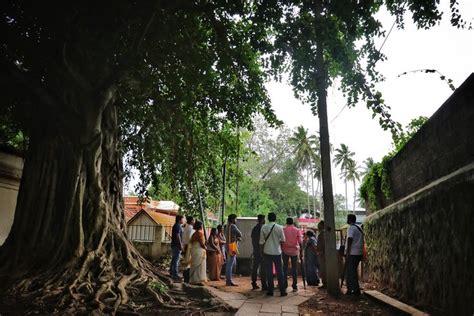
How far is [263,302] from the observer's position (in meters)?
7.15

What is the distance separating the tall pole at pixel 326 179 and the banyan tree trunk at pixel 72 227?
146 inches

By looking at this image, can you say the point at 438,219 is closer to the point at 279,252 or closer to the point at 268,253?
the point at 279,252

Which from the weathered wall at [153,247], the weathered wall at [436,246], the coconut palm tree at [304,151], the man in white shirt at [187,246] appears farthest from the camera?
the coconut palm tree at [304,151]

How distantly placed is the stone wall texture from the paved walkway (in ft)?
6.87

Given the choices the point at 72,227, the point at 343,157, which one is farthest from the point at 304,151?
the point at 72,227

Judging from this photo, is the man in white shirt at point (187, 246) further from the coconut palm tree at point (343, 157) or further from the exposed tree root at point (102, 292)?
the coconut palm tree at point (343, 157)

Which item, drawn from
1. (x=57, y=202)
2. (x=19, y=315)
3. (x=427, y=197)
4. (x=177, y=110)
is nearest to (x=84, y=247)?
(x=57, y=202)

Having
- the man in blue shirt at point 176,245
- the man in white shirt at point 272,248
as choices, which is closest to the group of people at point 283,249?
the man in white shirt at point 272,248

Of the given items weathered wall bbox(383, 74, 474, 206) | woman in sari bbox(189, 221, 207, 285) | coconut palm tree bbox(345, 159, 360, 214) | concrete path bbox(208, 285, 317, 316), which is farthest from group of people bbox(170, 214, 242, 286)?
coconut palm tree bbox(345, 159, 360, 214)

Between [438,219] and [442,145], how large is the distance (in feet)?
4.98

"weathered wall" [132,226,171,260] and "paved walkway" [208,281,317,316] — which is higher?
"weathered wall" [132,226,171,260]

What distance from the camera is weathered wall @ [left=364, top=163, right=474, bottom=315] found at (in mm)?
4582

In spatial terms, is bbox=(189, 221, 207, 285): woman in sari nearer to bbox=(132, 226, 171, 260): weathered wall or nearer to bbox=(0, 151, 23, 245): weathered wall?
bbox=(0, 151, 23, 245): weathered wall

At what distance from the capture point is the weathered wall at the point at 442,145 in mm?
5367
